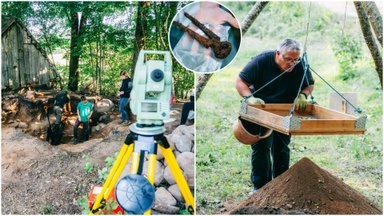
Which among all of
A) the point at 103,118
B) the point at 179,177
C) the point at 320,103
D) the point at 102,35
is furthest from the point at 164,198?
the point at 320,103

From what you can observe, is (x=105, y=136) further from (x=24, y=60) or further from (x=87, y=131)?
(x=24, y=60)

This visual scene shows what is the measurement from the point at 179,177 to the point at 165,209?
13.7 inches

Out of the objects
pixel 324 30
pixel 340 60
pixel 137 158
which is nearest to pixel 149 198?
pixel 137 158

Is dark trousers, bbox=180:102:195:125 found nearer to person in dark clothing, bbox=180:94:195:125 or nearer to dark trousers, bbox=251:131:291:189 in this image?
person in dark clothing, bbox=180:94:195:125

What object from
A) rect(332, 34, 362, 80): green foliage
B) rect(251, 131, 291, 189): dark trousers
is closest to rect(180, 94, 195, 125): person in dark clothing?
rect(251, 131, 291, 189): dark trousers

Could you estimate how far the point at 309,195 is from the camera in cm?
297

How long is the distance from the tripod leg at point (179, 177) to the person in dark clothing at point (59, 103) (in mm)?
812

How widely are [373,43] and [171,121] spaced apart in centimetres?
201

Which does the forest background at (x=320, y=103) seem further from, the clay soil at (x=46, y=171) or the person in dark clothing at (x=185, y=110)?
the clay soil at (x=46, y=171)

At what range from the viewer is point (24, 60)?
2994 mm

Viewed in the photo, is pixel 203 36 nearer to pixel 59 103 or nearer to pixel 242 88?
pixel 242 88

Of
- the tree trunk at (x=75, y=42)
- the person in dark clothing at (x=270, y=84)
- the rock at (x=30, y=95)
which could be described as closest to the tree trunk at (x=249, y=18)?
the person in dark clothing at (x=270, y=84)

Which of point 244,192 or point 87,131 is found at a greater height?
point 87,131

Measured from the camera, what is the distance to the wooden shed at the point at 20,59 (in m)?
2.92
